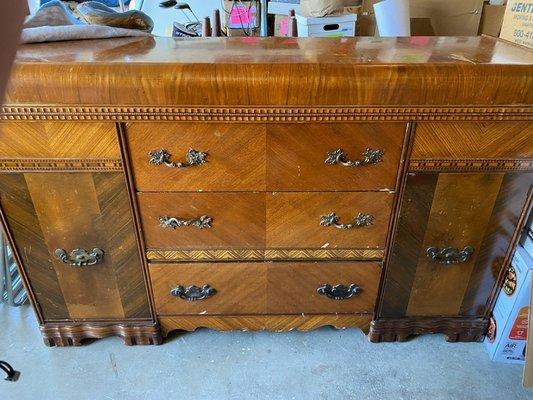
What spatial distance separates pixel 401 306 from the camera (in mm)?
1232

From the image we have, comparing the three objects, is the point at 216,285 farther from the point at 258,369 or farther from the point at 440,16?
the point at 440,16

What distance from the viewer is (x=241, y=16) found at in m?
1.82

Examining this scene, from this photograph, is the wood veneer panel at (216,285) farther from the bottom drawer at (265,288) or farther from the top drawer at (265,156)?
the top drawer at (265,156)

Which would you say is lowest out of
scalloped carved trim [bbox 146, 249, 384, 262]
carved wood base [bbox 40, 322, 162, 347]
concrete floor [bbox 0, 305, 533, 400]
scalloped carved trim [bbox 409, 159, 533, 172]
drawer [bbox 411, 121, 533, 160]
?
concrete floor [bbox 0, 305, 533, 400]

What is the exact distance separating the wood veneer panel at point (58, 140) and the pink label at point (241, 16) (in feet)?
3.60

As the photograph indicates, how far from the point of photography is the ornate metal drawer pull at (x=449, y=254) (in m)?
1.13

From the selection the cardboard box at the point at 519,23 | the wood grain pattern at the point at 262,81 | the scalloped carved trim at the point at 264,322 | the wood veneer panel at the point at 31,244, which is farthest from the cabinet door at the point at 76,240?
the cardboard box at the point at 519,23

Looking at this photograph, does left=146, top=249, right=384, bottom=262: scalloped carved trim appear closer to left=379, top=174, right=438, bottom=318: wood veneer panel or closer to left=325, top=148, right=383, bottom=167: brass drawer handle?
left=379, top=174, right=438, bottom=318: wood veneer panel

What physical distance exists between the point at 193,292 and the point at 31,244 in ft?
1.48

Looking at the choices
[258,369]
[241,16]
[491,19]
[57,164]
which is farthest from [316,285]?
[491,19]

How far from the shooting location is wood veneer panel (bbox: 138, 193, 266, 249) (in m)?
1.04

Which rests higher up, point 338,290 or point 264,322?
point 338,290

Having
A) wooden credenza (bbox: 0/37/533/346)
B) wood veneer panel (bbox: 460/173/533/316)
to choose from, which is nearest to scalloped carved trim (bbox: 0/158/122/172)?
wooden credenza (bbox: 0/37/533/346)

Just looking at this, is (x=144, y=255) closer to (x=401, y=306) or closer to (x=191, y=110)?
(x=191, y=110)
